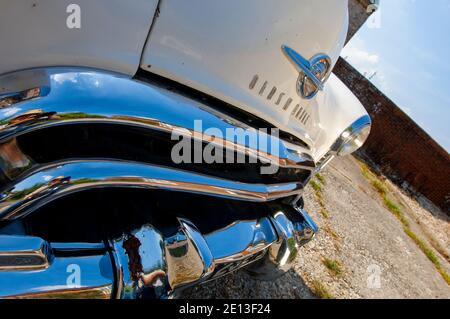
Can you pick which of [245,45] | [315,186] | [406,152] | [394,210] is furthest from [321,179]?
[406,152]

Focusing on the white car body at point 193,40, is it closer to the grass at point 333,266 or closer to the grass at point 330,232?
the grass at point 333,266

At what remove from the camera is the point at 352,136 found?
1.93 m

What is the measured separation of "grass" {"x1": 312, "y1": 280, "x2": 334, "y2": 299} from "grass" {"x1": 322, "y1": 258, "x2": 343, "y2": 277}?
9.3 inches

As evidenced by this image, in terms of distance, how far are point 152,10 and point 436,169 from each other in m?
10.2

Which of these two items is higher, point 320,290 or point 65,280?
point 320,290

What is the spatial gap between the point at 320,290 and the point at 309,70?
62.6 inches

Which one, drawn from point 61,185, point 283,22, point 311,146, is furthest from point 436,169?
point 61,185

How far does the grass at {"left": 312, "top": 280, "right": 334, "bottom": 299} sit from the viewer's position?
228cm

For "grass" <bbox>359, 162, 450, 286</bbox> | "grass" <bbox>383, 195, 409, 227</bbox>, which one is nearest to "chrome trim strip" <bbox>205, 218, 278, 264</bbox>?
"grass" <bbox>359, 162, 450, 286</bbox>

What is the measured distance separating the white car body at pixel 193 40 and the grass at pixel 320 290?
4.34ft

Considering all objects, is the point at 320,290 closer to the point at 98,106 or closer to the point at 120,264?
the point at 120,264

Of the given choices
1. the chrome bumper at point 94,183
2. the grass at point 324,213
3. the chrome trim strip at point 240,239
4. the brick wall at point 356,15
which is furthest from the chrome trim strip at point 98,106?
the brick wall at point 356,15

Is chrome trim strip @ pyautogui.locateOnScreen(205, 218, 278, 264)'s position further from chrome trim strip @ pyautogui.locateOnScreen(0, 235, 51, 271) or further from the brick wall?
the brick wall
